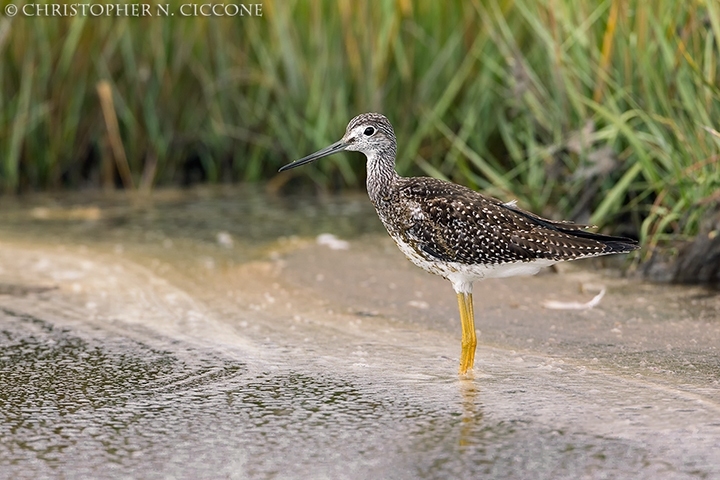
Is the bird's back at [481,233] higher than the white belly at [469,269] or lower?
higher

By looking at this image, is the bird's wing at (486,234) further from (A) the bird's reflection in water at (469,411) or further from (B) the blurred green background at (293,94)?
(B) the blurred green background at (293,94)

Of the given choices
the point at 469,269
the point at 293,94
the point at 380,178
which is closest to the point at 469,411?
the point at 469,269

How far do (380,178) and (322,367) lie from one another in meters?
1.06

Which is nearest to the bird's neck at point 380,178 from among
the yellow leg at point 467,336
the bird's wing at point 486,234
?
the bird's wing at point 486,234

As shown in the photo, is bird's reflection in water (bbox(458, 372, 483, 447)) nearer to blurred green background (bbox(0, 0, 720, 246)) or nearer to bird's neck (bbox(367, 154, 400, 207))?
bird's neck (bbox(367, 154, 400, 207))

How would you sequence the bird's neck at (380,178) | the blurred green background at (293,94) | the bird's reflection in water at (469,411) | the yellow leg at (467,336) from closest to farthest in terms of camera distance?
1. the bird's reflection in water at (469,411)
2. the yellow leg at (467,336)
3. the bird's neck at (380,178)
4. the blurred green background at (293,94)

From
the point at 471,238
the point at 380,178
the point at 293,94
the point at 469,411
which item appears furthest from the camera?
the point at 293,94

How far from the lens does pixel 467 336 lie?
16.3 feet

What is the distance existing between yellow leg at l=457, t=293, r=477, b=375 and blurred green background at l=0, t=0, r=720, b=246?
87.7 inches

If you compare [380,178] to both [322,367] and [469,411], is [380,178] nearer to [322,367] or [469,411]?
[322,367]

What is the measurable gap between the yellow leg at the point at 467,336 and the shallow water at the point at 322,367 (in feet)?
0.25

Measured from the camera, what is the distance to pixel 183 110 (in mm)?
9594

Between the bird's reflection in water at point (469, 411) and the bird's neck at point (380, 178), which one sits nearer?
the bird's reflection in water at point (469, 411)

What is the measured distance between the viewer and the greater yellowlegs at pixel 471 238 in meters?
4.93
